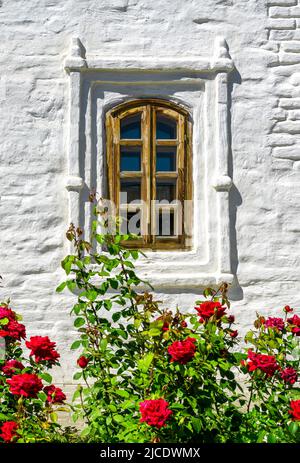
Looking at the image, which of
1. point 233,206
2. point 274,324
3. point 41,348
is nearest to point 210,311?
point 274,324

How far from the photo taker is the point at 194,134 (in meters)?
5.25

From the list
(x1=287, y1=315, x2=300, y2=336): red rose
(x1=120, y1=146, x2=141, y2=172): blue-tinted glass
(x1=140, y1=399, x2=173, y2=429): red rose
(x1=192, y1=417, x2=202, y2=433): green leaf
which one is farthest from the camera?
(x1=120, y1=146, x2=141, y2=172): blue-tinted glass

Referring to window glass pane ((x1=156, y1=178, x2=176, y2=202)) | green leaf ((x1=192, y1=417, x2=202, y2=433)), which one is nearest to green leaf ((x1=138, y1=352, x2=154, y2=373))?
green leaf ((x1=192, y1=417, x2=202, y2=433))

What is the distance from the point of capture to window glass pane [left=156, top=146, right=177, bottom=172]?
5324 mm

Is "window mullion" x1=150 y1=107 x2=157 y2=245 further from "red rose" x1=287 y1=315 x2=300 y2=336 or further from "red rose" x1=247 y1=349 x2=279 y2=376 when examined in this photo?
"red rose" x1=247 y1=349 x2=279 y2=376

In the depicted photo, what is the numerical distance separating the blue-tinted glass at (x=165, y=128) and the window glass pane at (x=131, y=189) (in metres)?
0.46

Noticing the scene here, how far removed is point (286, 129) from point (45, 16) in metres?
2.31

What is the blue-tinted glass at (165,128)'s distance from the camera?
17.5 ft

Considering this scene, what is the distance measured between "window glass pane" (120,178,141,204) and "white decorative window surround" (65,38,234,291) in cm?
19

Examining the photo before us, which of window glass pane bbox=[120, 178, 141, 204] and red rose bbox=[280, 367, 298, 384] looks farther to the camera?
window glass pane bbox=[120, 178, 141, 204]

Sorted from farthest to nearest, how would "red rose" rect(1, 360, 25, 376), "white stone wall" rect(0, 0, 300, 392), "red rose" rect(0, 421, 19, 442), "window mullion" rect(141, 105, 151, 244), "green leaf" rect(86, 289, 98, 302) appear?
"window mullion" rect(141, 105, 151, 244)
"white stone wall" rect(0, 0, 300, 392)
"green leaf" rect(86, 289, 98, 302)
"red rose" rect(1, 360, 25, 376)
"red rose" rect(0, 421, 19, 442)

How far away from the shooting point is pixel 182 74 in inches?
206

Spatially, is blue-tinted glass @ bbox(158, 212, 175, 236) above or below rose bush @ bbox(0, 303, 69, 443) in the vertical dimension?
above
